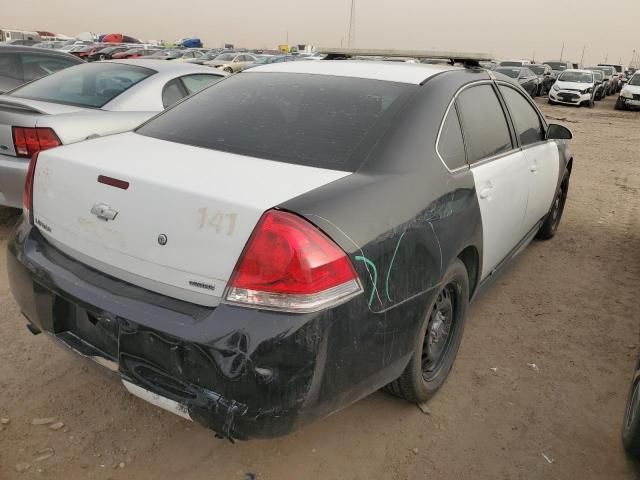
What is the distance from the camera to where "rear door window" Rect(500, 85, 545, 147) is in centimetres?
350

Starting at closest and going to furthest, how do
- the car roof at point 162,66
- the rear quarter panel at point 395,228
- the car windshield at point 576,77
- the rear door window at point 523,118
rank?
the rear quarter panel at point 395,228 < the rear door window at point 523,118 < the car roof at point 162,66 < the car windshield at point 576,77

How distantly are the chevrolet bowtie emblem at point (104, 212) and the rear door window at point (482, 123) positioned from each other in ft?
5.47

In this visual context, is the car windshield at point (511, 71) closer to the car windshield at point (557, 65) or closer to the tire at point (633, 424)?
the car windshield at point (557, 65)

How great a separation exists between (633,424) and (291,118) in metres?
1.83

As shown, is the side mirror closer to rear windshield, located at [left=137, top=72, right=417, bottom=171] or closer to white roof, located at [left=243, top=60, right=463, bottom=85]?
white roof, located at [left=243, top=60, right=463, bottom=85]

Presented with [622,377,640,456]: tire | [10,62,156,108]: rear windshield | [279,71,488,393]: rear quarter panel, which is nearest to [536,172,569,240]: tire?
[279,71,488,393]: rear quarter panel

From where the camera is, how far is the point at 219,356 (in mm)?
1705

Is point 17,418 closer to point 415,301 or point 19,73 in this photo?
point 415,301

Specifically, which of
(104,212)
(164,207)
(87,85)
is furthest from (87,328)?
(87,85)

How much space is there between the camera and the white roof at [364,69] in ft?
8.87

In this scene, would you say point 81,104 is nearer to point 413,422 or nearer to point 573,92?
point 413,422

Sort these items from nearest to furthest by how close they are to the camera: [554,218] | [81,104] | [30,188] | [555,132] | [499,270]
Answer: [30,188] → [499,270] → [555,132] → [81,104] → [554,218]

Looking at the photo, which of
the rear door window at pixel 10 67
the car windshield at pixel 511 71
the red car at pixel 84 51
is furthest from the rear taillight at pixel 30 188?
the red car at pixel 84 51

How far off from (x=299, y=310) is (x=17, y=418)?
1.54 meters
